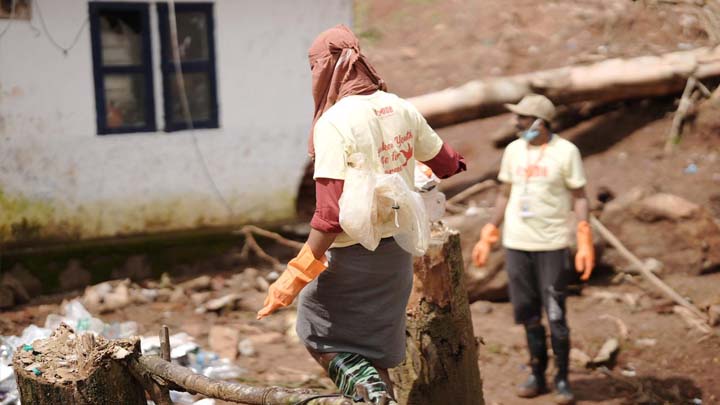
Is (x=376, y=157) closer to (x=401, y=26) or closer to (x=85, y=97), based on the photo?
(x=85, y=97)

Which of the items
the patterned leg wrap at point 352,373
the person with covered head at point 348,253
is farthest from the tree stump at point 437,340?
the patterned leg wrap at point 352,373

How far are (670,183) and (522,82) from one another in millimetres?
1937

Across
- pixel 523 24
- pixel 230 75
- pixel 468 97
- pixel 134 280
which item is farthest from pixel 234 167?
pixel 523 24

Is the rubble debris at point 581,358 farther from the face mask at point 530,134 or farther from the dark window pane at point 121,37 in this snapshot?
the dark window pane at point 121,37

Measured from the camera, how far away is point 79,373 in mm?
3533

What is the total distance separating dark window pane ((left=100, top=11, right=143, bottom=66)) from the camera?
331 inches

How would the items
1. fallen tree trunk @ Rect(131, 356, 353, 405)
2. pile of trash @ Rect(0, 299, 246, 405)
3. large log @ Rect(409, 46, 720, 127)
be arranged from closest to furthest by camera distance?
1. fallen tree trunk @ Rect(131, 356, 353, 405)
2. pile of trash @ Rect(0, 299, 246, 405)
3. large log @ Rect(409, 46, 720, 127)

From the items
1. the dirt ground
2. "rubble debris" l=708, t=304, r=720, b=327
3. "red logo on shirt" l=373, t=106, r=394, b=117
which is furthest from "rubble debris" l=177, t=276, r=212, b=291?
"red logo on shirt" l=373, t=106, r=394, b=117

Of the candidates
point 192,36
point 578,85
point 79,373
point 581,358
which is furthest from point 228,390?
point 578,85

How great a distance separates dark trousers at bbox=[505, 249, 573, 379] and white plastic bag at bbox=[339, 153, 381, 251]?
98.0 inches

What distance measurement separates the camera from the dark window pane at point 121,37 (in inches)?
331

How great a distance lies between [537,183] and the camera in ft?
18.5

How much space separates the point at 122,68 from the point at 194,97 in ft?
2.46

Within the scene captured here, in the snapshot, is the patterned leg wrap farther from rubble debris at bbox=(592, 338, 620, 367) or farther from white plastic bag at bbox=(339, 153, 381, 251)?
rubble debris at bbox=(592, 338, 620, 367)
